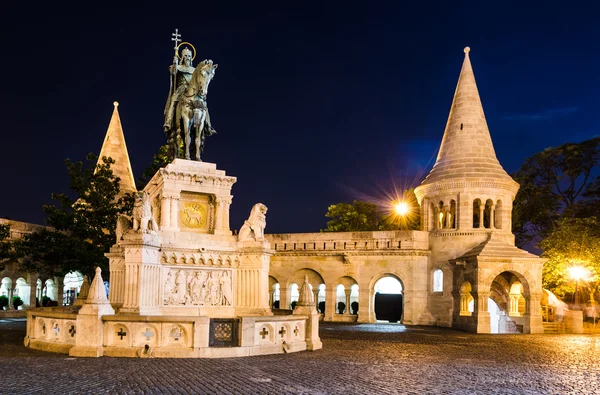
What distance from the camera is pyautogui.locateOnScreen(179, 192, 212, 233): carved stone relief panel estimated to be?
18719mm

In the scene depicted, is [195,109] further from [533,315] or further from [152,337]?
[533,315]

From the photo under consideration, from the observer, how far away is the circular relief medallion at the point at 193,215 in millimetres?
18719

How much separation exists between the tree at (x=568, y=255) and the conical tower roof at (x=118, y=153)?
82.2ft

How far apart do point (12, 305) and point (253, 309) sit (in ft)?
71.3

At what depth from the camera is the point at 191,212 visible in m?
18.9

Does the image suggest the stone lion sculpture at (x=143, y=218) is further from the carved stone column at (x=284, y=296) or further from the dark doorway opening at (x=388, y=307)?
the dark doorway opening at (x=388, y=307)

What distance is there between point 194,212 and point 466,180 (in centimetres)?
1898

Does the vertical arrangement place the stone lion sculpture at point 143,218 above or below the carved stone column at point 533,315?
above

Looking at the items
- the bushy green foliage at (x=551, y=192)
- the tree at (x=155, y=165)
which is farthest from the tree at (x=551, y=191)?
the tree at (x=155, y=165)

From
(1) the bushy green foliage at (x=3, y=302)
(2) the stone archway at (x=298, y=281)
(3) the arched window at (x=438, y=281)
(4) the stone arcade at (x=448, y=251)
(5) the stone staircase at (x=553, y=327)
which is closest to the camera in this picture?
(5) the stone staircase at (x=553, y=327)

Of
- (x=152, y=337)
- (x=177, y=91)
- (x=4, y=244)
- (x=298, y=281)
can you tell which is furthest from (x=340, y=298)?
(x=152, y=337)

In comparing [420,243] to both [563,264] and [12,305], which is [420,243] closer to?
[563,264]

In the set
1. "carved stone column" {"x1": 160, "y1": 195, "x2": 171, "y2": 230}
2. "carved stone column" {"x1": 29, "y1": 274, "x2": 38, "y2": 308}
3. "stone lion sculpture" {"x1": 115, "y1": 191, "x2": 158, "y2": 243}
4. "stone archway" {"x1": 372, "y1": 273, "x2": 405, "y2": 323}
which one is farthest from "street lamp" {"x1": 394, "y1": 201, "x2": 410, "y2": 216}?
"stone lion sculpture" {"x1": 115, "y1": 191, "x2": 158, "y2": 243}

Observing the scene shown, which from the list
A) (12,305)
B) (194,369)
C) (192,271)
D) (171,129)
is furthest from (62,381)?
(12,305)
